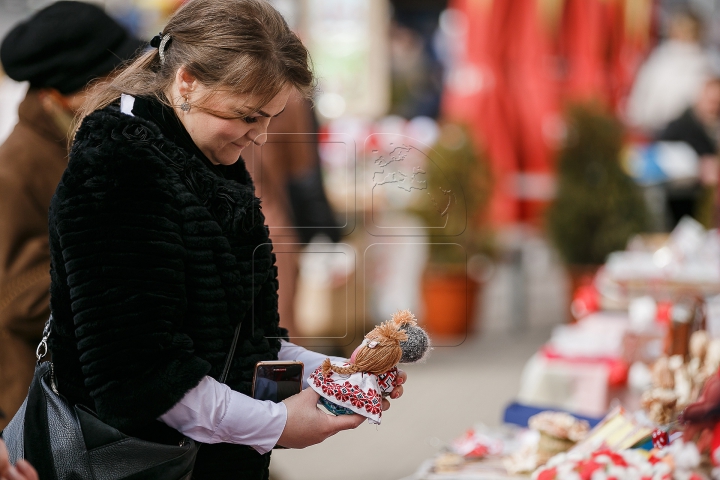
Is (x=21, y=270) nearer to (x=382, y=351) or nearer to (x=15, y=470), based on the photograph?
(x=15, y=470)

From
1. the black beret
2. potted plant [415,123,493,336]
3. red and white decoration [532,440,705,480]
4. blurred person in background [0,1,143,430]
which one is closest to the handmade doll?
red and white decoration [532,440,705,480]

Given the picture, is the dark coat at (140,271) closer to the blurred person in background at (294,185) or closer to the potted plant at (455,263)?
the blurred person in background at (294,185)

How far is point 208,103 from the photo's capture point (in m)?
1.28

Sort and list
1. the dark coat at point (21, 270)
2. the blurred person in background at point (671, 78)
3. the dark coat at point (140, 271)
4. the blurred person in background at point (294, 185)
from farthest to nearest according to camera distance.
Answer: the blurred person in background at point (671, 78), the blurred person in background at point (294, 185), the dark coat at point (21, 270), the dark coat at point (140, 271)

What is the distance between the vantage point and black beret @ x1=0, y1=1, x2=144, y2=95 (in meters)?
2.01

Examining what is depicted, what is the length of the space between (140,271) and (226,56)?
0.34 metres

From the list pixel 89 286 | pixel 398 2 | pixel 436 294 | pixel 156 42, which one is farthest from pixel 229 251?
pixel 398 2

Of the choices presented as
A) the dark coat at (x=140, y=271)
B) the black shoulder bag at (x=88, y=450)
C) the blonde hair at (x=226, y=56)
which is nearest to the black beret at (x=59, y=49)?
the blonde hair at (x=226, y=56)

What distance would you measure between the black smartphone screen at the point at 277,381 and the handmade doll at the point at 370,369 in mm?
42

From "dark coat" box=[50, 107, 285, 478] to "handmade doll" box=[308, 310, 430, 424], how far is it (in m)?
0.14

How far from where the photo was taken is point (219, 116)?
1288 millimetres

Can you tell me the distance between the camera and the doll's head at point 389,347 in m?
1.28

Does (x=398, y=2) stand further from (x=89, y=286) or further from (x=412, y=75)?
(x=89, y=286)

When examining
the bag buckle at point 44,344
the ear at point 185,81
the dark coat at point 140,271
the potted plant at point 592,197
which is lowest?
the potted plant at point 592,197
